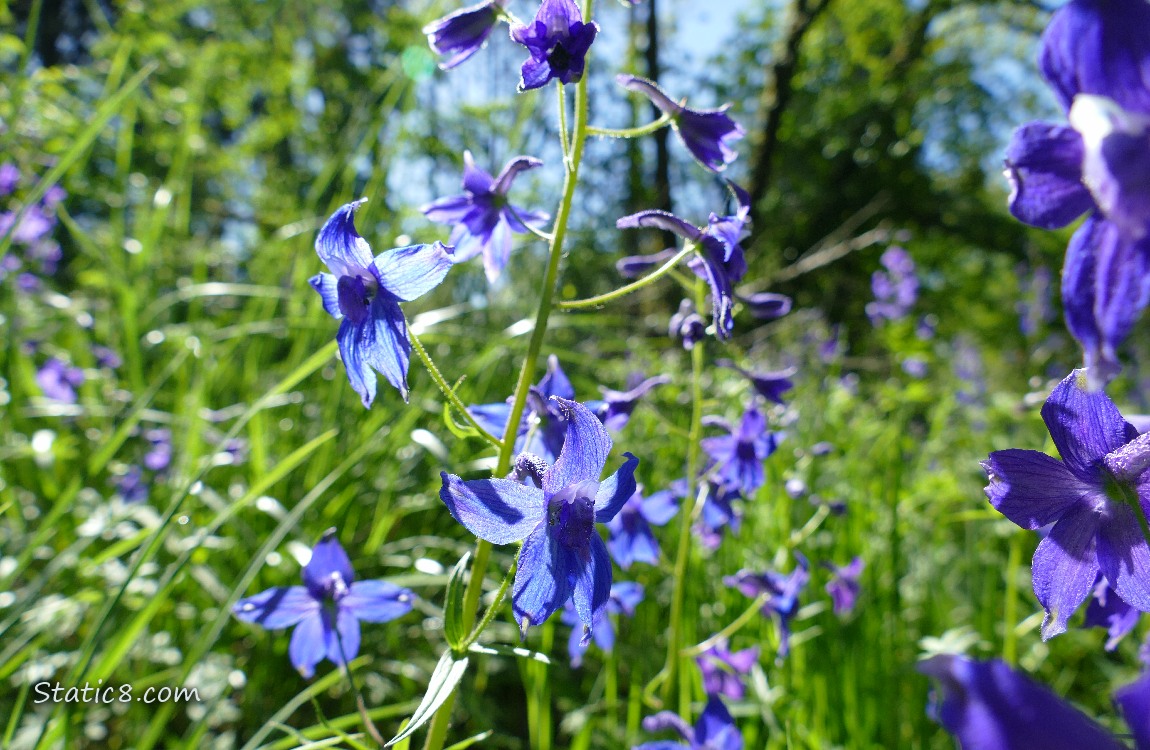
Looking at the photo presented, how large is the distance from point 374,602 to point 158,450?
1.91m

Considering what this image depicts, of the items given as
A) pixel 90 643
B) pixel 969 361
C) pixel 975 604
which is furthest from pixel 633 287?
pixel 969 361

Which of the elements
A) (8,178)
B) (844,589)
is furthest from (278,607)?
(8,178)

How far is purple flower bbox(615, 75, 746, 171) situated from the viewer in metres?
0.94

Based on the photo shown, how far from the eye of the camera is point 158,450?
8.56 ft

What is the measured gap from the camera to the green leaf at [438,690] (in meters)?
0.71

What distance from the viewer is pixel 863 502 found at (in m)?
2.66

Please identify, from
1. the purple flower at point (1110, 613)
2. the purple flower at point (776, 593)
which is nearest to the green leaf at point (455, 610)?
the purple flower at point (1110, 613)

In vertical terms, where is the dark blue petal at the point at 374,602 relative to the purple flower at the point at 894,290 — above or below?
below

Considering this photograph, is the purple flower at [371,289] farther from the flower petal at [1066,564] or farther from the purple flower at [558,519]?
the flower petal at [1066,564]

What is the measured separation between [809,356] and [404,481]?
3.22 meters

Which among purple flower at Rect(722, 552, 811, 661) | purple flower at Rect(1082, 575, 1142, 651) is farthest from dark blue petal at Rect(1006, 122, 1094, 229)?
purple flower at Rect(722, 552, 811, 661)

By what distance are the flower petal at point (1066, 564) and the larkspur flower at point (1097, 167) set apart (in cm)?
36

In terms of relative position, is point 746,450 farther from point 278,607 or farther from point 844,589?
point 278,607

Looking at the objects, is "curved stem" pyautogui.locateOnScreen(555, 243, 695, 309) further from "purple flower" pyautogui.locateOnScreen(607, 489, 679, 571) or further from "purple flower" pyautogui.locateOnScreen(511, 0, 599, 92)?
"purple flower" pyautogui.locateOnScreen(607, 489, 679, 571)
